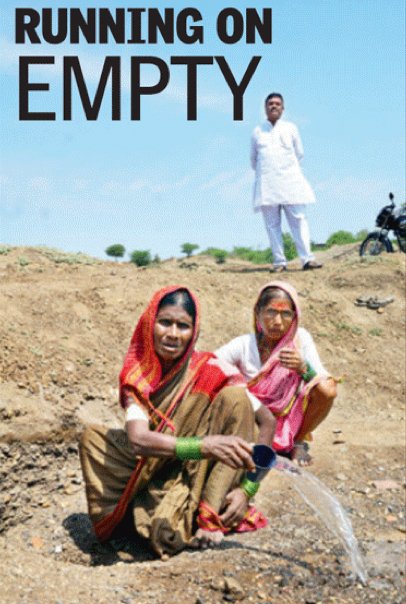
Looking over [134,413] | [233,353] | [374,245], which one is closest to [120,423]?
[233,353]

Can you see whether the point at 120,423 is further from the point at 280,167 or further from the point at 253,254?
the point at 253,254

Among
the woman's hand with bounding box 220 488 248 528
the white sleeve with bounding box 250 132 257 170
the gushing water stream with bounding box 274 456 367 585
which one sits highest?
the white sleeve with bounding box 250 132 257 170

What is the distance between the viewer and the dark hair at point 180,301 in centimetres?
360

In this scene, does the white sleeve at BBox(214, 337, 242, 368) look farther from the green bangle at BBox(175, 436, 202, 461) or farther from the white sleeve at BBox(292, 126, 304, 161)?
the white sleeve at BBox(292, 126, 304, 161)

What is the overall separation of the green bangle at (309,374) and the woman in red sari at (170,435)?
3.59ft

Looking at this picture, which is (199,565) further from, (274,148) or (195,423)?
(274,148)

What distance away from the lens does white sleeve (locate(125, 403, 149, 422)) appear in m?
3.45

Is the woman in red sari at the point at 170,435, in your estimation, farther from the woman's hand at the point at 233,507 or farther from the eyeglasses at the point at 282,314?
the eyeglasses at the point at 282,314

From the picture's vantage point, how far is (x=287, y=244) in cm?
1892

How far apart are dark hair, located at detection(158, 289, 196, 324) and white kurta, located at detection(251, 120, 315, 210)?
6.72m

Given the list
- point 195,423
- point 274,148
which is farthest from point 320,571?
point 274,148

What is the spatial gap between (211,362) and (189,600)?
116 centimetres

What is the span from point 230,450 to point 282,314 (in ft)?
5.41

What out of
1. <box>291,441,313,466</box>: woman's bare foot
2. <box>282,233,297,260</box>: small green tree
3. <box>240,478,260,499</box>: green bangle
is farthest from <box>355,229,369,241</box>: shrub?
<box>240,478,260,499</box>: green bangle
